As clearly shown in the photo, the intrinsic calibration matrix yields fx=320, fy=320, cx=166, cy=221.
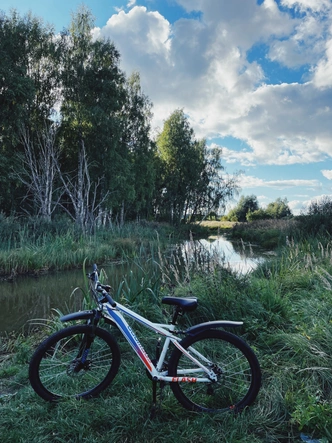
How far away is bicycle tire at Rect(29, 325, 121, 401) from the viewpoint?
2627 mm

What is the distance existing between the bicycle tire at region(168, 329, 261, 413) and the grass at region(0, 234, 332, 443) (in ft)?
0.36

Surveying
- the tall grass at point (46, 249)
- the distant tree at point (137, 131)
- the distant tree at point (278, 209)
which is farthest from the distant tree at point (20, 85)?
the distant tree at point (278, 209)

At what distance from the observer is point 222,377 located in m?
2.68

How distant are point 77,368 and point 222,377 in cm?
125

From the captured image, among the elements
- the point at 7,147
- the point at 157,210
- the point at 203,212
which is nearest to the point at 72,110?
the point at 7,147

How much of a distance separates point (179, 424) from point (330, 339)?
1613mm

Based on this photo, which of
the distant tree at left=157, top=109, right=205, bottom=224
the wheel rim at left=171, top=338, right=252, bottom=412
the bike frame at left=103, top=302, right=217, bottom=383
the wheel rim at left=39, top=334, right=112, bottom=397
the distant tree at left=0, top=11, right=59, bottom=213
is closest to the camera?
the bike frame at left=103, top=302, right=217, bottom=383

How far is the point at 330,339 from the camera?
2.97 m

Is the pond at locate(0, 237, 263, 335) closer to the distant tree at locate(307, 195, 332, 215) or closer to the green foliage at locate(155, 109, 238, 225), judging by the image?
the distant tree at locate(307, 195, 332, 215)

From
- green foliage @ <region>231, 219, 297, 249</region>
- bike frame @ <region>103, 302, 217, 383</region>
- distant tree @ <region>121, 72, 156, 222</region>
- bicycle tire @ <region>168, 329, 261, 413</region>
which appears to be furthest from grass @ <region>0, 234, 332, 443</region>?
distant tree @ <region>121, 72, 156, 222</region>

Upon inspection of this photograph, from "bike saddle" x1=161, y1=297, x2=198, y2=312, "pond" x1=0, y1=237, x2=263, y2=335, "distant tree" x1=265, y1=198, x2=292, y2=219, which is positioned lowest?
"pond" x1=0, y1=237, x2=263, y2=335

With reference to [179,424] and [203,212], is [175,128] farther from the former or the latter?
[179,424]

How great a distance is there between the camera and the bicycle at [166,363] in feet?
8.30

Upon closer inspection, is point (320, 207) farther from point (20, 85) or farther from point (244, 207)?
point (244, 207)
